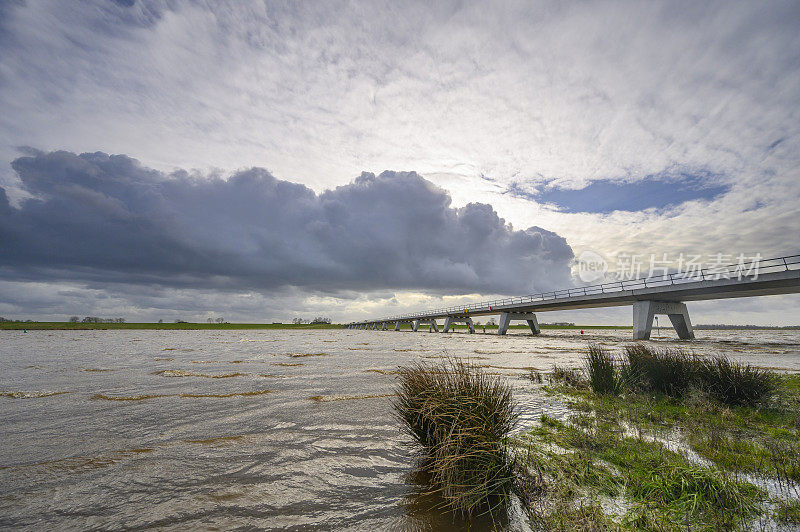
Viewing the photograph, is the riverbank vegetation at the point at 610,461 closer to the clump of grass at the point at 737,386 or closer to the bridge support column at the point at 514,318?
the clump of grass at the point at 737,386

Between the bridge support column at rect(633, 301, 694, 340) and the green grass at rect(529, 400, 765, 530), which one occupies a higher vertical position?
the bridge support column at rect(633, 301, 694, 340)

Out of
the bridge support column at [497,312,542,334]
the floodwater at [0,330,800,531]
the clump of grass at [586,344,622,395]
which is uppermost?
the bridge support column at [497,312,542,334]

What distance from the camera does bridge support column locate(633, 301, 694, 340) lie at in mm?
43812

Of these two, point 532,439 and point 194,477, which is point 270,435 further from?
point 532,439

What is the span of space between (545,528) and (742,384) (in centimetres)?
910

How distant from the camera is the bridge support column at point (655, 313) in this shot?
43.8 metres

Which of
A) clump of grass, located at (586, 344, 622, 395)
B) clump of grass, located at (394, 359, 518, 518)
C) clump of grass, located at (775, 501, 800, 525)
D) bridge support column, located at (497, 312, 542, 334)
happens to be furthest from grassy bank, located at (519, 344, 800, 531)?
bridge support column, located at (497, 312, 542, 334)

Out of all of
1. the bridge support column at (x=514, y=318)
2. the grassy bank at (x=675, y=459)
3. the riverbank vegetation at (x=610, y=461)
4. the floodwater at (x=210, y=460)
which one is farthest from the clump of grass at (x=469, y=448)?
the bridge support column at (x=514, y=318)

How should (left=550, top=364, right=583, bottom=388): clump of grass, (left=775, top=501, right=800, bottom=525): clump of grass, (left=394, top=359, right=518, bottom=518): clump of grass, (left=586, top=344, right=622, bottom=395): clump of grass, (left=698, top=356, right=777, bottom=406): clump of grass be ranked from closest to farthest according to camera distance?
(left=775, top=501, right=800, bottom=525): clump of grass, (left=394, top=359, right=518, bottom=518): clump of grass, (left=698, top=356, right=777, bottom=406): clump of grass, (left=586, top=344, right=622, bottom=395): clump of grass, (left=550, top=364, right=583, bottom=388): clump of grass

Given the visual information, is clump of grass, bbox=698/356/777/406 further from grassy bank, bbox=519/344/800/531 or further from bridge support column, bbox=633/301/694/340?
bridge support column, bbox=633/301/694/340

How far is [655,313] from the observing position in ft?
145

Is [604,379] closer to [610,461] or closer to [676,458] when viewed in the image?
[676,458]

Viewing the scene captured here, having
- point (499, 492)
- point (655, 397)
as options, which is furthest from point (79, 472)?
point (655, 397)

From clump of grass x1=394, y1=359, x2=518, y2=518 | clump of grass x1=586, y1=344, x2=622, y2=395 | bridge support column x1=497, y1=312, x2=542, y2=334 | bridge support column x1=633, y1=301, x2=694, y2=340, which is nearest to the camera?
clump of grass x1=394, y1=359, x2=518, y2=518
